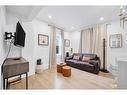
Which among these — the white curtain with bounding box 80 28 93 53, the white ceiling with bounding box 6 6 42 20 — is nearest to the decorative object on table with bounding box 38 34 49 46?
the white ceiling with bounding box 6 6 42 20

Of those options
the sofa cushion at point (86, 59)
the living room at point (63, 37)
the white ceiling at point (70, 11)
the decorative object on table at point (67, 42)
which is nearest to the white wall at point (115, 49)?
the living room at point (63, 37)

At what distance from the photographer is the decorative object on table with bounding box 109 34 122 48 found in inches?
165

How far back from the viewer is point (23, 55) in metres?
3.47

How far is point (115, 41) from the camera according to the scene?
4328mm

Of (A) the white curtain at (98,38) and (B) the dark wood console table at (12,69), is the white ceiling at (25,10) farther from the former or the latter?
(A) the white curtain at (98,38)

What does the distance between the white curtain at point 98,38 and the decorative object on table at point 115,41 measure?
333 millimetres

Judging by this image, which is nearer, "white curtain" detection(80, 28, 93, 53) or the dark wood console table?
the dark wood console table

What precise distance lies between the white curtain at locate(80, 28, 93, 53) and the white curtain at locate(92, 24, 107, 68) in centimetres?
31

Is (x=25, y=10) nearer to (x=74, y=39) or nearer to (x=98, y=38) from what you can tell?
(x=98, y=38)

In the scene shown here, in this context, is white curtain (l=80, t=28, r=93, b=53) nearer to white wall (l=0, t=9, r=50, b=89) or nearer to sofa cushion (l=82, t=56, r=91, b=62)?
sofa cushion (l=82, t=56, r=91, b=62)

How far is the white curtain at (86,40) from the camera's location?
5.42 meters
